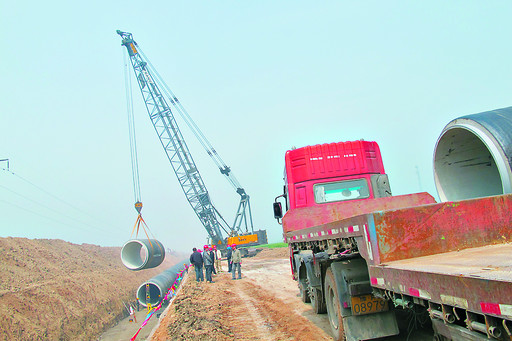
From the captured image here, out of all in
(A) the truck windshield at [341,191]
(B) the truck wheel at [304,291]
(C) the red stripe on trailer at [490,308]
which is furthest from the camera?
(A) the truck windshield at [341,191]

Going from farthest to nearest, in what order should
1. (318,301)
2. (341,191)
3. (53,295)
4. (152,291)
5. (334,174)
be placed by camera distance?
(152,291), (53,295), (334,174), (341,191), (318,301)

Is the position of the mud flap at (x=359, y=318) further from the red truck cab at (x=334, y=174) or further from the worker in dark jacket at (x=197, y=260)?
the worker in dark jacket at (x=197, y=260)

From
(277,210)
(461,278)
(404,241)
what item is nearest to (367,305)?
(404,241)

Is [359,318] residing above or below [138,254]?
below

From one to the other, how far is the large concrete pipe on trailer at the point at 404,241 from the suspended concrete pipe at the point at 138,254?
632 inches

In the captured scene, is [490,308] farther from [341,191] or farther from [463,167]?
[463,167]

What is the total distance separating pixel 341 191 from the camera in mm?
8391

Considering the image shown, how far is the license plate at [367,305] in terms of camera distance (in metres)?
4.65

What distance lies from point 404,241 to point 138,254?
923 inches

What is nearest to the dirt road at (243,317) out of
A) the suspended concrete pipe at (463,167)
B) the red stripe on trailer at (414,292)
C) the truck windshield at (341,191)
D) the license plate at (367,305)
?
the license plate at (367,305)

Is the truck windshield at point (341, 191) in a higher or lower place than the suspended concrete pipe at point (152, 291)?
higher

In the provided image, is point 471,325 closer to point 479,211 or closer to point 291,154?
point 479,211

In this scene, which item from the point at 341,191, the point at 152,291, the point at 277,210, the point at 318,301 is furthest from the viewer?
the point at 152,291

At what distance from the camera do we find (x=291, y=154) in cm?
918
